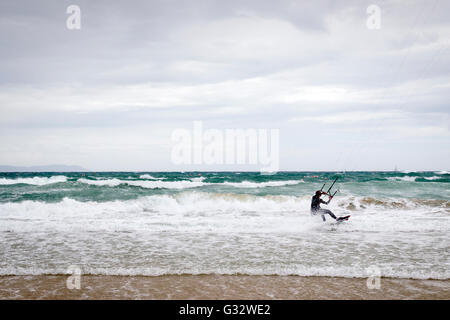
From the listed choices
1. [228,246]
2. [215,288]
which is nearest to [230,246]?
[228,246]

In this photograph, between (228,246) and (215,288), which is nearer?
(215,288)

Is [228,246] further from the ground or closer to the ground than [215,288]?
closer to the ground

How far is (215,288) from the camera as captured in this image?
5.65 m

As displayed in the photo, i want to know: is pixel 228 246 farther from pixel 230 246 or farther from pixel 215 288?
pixel 215 288

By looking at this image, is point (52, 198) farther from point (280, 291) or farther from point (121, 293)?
point (280, 291)

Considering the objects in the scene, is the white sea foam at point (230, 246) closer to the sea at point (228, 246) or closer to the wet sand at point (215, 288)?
the sea at point (228, 246)

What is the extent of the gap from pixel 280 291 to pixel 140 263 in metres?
3.42

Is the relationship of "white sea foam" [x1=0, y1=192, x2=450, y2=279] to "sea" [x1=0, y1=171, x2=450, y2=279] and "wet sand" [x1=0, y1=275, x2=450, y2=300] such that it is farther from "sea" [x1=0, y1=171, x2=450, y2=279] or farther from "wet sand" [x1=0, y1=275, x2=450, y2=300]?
"wet sand" [x1=0, y1=275, x2=450, y2=300]

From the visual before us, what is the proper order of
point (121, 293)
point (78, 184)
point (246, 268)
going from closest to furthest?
point (121, 293), point (246, 268), point (78, 184)

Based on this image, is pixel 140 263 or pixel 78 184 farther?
pixel 78 184

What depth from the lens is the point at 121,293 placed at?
538 centimetres

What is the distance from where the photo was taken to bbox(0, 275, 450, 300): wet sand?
5.27m
